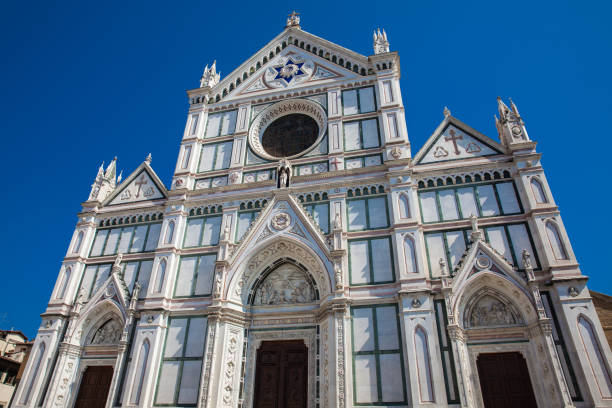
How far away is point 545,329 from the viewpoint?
451 inches

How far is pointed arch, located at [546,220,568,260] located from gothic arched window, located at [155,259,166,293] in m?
13.5

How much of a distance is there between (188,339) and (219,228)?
4.42 metres

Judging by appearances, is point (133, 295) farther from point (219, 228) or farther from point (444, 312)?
point (444, 312)

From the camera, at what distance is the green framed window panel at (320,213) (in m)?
15.4

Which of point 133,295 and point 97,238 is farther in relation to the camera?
point 97,238

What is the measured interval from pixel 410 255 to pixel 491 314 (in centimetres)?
302

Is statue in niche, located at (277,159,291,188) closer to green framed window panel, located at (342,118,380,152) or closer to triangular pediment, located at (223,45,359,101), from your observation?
green framed window panel, located at (342,118,380,152)

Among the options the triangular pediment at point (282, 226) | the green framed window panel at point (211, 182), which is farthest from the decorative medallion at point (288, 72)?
the triangular pediment at point (282, 226)

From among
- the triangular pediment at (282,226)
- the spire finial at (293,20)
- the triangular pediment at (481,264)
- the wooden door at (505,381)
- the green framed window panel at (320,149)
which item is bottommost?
the wooden door at (505,381)

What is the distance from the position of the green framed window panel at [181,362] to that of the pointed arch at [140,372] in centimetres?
54

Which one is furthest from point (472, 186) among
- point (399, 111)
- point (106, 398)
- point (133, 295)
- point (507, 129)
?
point (106, 398)

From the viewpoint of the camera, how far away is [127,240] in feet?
57.5

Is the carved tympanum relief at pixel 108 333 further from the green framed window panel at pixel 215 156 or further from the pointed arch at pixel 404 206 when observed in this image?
the pointed arch at pixel 404 206

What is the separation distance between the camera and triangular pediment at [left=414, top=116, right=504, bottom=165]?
1550cm
